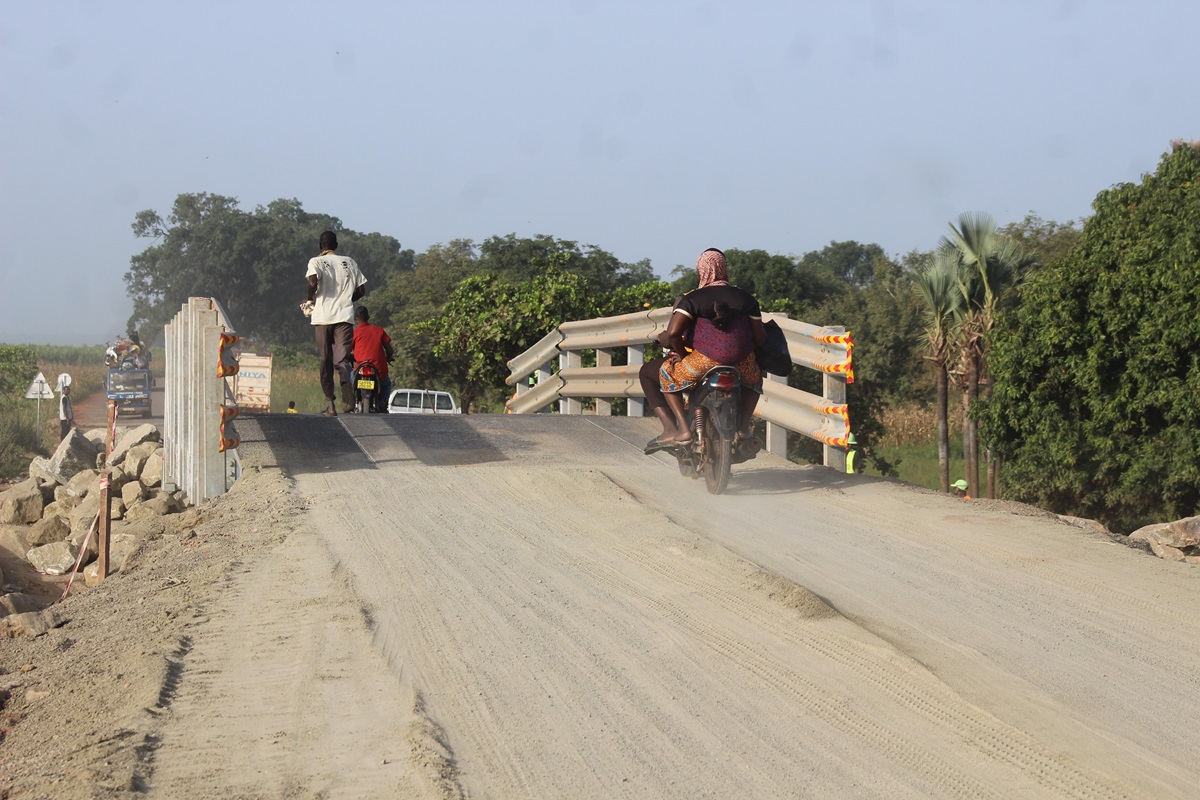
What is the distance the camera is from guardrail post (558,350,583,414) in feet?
55.9

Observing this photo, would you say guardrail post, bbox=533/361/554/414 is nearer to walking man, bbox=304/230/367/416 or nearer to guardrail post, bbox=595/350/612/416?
guardrail post, bbox=595/350/612/416

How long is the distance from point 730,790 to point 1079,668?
1992 millimetres

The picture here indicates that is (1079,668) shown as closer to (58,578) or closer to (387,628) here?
(387,628)

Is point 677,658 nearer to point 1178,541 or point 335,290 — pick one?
point 1178,541

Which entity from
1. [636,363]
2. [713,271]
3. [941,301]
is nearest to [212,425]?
[713,271]

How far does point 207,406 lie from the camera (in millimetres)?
10164

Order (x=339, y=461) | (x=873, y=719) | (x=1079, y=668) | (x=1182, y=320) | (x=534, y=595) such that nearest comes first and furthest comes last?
(x=873, y=719), (x=1079, y=668), (x=534, y=595), (x=339, y=461), (x=1182, y=320)

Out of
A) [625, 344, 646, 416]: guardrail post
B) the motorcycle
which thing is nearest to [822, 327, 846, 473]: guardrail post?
the motorcycle

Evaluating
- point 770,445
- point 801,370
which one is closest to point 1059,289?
point 801,370

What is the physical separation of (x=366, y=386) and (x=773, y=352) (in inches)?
261

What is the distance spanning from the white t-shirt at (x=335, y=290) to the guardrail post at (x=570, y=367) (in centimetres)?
414

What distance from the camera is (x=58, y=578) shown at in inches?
477

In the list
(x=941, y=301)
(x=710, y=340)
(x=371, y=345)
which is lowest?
(x=710, y=340)

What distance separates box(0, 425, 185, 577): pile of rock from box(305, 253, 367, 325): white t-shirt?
2.47 meters
